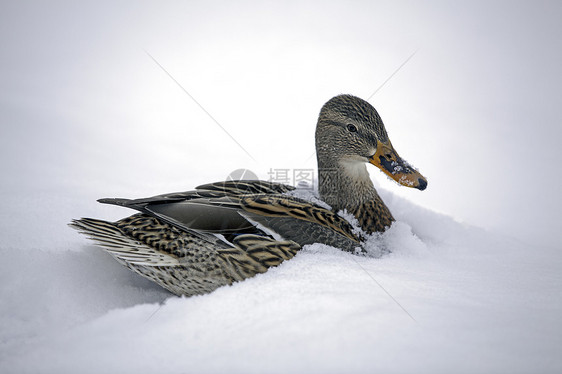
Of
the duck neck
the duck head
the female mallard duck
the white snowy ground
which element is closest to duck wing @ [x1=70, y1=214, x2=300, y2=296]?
the female mallard duck

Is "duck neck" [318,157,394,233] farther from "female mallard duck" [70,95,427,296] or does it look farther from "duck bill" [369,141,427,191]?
"female mallard duck" [70,95,427,296]

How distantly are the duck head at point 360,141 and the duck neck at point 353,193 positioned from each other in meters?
0.03

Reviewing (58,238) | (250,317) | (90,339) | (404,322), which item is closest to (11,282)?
(58,238)

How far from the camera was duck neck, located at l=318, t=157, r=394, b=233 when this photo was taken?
7.98ft

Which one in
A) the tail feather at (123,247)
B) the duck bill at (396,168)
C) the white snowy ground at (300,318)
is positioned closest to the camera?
the white snowy ground at (300,318)

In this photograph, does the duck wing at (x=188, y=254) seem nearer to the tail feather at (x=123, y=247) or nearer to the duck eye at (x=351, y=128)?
the tail feather at (x=123, y=247)

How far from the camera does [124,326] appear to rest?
1.34 metres

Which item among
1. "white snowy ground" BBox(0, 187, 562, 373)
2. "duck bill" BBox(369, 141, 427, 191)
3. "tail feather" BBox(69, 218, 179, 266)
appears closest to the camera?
"white snowy ground" BBox(0, 187, 562, 373)

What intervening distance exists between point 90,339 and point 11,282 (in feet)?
2.44

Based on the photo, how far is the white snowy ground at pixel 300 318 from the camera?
3.51 ft

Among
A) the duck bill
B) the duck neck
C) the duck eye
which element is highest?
the duck eye

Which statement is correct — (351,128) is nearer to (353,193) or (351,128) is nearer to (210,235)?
(353,193)

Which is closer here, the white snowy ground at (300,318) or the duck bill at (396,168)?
the white snowy ground at (300,318)

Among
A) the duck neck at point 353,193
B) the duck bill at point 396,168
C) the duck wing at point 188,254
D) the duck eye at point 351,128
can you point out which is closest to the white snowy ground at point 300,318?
the duck wing at point 188,254
